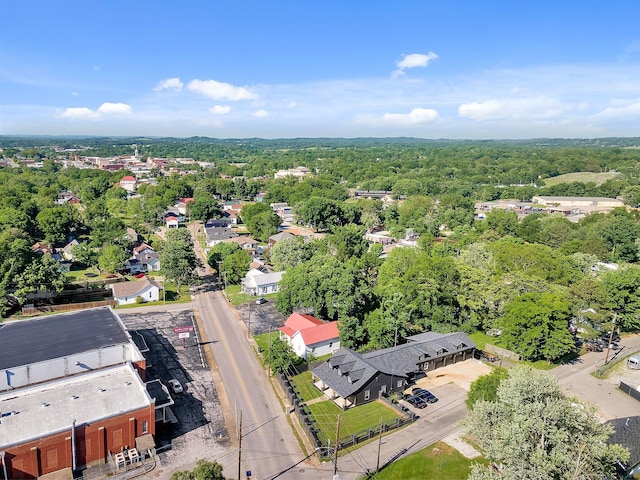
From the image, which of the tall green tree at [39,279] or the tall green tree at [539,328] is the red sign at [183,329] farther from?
the tall green tree at [539,328]

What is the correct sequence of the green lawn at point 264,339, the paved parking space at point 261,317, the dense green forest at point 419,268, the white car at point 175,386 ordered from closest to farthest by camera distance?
1. the white car at point 175,386
2. the dense green forest at point 419,268
3. the green lawn at point 264,339
4. the paved parking space at point 261,317

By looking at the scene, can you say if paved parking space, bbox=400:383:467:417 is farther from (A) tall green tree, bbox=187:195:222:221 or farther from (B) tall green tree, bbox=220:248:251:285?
(A) tall green tree, bbox=187:195:222:221

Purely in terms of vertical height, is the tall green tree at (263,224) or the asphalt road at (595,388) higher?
the tall green tree at (263,224)

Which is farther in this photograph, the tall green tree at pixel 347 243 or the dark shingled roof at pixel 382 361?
the tall green tree at pixel 347 243

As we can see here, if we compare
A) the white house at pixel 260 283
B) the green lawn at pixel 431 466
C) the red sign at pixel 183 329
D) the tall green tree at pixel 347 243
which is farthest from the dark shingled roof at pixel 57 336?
the tall green tree at pixel 347 243

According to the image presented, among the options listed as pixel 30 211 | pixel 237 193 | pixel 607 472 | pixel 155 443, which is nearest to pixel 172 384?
pixel 155 443

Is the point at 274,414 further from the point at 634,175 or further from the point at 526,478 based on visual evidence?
the point at 634,175

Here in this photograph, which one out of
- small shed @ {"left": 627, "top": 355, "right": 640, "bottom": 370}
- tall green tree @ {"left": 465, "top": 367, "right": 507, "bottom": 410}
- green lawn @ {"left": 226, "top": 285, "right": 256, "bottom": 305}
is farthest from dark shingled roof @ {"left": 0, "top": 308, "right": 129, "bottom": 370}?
small shed @ {"left": 627, "top": 355, "right": 640, "bottom": 370}
